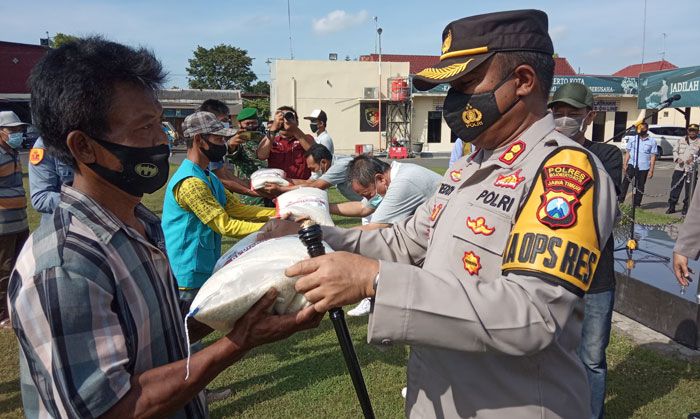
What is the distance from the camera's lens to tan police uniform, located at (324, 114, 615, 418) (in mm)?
1278

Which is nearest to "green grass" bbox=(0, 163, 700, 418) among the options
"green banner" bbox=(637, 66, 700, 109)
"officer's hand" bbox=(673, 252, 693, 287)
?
"officer's hand" bbox=(673, 252, 693, 287)

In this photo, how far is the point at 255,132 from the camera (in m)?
7.45

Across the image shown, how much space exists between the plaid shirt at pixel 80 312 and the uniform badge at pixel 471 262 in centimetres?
94

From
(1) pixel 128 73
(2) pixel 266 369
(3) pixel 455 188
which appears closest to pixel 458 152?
(2) pixel 266 369

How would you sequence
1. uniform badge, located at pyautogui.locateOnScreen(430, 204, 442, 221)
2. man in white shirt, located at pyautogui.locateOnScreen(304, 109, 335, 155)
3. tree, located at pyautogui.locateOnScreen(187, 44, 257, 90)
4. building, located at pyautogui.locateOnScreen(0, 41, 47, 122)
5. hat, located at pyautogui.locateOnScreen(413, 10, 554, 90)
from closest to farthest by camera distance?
hat, located at pyautogui.locateOnScreen(413, 10, 554, 90), uniform badge, located at pyautogui.locateOnScreen(430, 204, 442, 221), man in white shirt, located at pyautogui.locateOnScreen(304, 109, 335, 155), building, located at pyautogui.locateOnScreen(0, 41, 47, 122), tree, located at pyautogui.locateOnScreen(187, 44, 257, 90)

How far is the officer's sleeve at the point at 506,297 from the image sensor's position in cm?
126

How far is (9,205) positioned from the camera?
5.28m

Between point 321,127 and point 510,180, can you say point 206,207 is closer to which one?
point 510,180

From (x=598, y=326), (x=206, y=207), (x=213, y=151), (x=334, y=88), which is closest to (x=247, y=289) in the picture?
(x=206, y=207)

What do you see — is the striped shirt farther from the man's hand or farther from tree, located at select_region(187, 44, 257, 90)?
tree, located at select_region(187, 44, 257, 90)

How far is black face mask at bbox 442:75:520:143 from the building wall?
94.4 ft

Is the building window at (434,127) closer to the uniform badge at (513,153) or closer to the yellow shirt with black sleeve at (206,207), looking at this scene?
the yellow shirt with black sleeve at (206,207)

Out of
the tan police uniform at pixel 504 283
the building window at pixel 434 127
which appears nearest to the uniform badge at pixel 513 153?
the tan police uniform at pixel 504 283

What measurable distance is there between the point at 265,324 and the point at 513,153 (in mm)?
1009
